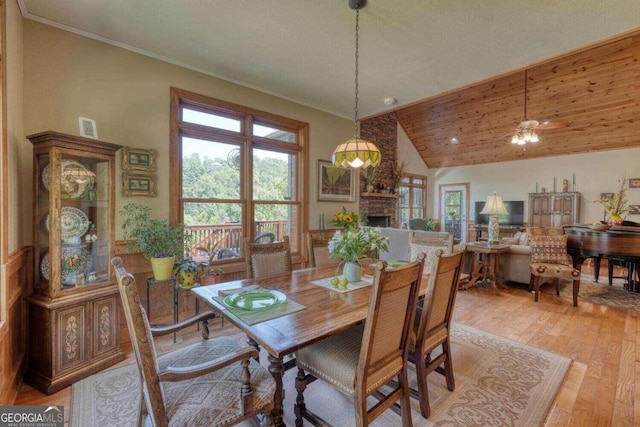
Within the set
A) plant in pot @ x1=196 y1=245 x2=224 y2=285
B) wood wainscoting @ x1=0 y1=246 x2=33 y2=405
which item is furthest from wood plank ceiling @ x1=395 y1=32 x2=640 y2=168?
wood wainscoting @ x1=0 y1=246 x2=33 y2=405

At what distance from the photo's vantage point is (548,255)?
4.12 metres

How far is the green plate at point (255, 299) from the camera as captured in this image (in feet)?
5.42

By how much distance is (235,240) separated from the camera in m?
3.97

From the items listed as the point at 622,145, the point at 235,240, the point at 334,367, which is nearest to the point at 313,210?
the point at 235,240

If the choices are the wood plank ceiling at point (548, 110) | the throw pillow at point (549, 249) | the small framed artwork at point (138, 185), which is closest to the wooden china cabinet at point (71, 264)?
the small framed artwork at point (138, 185)

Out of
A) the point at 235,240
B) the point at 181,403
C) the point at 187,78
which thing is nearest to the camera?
the point at 181,403

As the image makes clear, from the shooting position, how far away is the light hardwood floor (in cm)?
190

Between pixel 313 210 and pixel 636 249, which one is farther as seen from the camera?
pixel 313 210

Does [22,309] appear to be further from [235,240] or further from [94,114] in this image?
[235,240]

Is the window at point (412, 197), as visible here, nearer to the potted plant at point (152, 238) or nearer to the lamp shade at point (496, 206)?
the lamp shade at point (496, 206)

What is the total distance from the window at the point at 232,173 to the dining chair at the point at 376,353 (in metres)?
2.18

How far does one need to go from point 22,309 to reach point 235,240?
2.13 metres

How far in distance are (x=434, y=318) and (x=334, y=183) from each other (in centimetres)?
346

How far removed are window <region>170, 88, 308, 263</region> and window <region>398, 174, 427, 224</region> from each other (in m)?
4.68
